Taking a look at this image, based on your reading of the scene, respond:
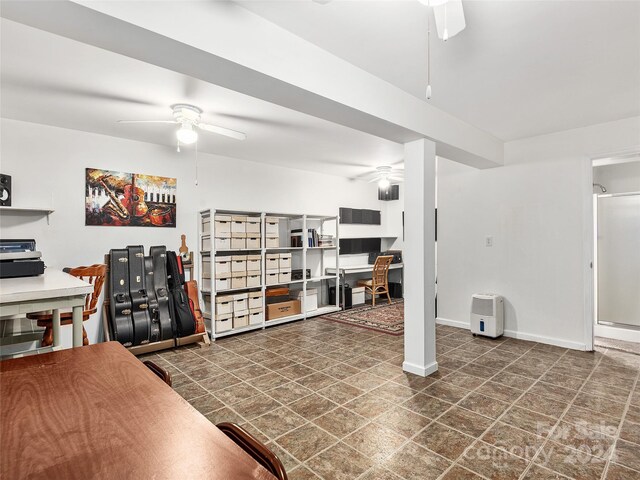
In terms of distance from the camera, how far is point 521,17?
192 centimetres

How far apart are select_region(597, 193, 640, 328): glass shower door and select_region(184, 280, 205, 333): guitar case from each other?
202 inches

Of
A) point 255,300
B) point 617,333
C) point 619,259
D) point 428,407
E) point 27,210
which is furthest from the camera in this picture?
point 255,300

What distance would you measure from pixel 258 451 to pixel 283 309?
4303mm

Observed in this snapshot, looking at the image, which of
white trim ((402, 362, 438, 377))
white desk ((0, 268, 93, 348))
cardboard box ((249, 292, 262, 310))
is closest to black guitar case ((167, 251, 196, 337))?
cardboard box ((249, 292, 262, 310))

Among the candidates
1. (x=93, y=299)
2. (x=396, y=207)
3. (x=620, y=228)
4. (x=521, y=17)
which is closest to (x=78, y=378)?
(x=93, y=299)

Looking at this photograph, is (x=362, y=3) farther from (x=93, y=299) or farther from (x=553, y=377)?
(x=553, y=377)

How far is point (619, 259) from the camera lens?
436 cm

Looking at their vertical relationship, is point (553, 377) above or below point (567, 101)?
below

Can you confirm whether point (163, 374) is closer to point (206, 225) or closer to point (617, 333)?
point (206, 225)

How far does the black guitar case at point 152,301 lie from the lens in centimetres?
374

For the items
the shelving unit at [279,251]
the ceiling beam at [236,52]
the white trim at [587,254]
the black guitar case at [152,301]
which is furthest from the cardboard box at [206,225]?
the white trim at [587,254]

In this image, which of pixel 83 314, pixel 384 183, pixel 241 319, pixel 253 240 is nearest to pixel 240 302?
pixel 241 319

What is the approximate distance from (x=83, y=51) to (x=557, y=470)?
3.75 meters

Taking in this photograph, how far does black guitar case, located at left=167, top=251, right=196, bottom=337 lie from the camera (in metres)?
3.92
